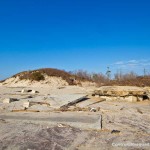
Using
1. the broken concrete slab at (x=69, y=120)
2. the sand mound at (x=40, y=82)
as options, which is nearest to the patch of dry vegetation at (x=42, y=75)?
the sand mound at (x=40, y=82)

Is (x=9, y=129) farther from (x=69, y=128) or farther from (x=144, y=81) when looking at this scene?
(x=144, y=81)

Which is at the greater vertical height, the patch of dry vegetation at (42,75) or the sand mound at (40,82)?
the patch of dry vegetation at (42,75)

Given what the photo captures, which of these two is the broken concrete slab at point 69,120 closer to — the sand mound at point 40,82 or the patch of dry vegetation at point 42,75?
the sand mound at point 40,82

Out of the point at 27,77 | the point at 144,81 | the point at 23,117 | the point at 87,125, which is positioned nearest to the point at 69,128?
the point at 87,125

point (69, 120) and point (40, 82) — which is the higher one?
point (40, 82)

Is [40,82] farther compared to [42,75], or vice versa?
[42,75]

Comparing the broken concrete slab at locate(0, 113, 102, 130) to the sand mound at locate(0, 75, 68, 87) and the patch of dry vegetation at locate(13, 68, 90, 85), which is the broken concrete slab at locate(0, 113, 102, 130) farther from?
the patch of dry vegetation at locate(13, 68, 90, 85)

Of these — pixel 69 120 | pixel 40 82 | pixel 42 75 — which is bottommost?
pixel 69 120

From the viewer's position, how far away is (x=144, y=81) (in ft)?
82.0

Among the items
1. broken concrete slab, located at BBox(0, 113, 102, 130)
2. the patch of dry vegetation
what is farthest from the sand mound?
broken concrete slab, located at BBox(0, 113, 102, 130)

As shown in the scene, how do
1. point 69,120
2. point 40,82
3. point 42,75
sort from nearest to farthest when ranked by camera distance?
1. point 69,120
2. point 40,82
3. point 42,75

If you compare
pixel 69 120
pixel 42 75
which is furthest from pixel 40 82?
pixel 69 120

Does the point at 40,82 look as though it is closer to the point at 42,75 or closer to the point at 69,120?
the point at 42,75

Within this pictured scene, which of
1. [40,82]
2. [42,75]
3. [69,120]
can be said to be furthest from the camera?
[42,75]
